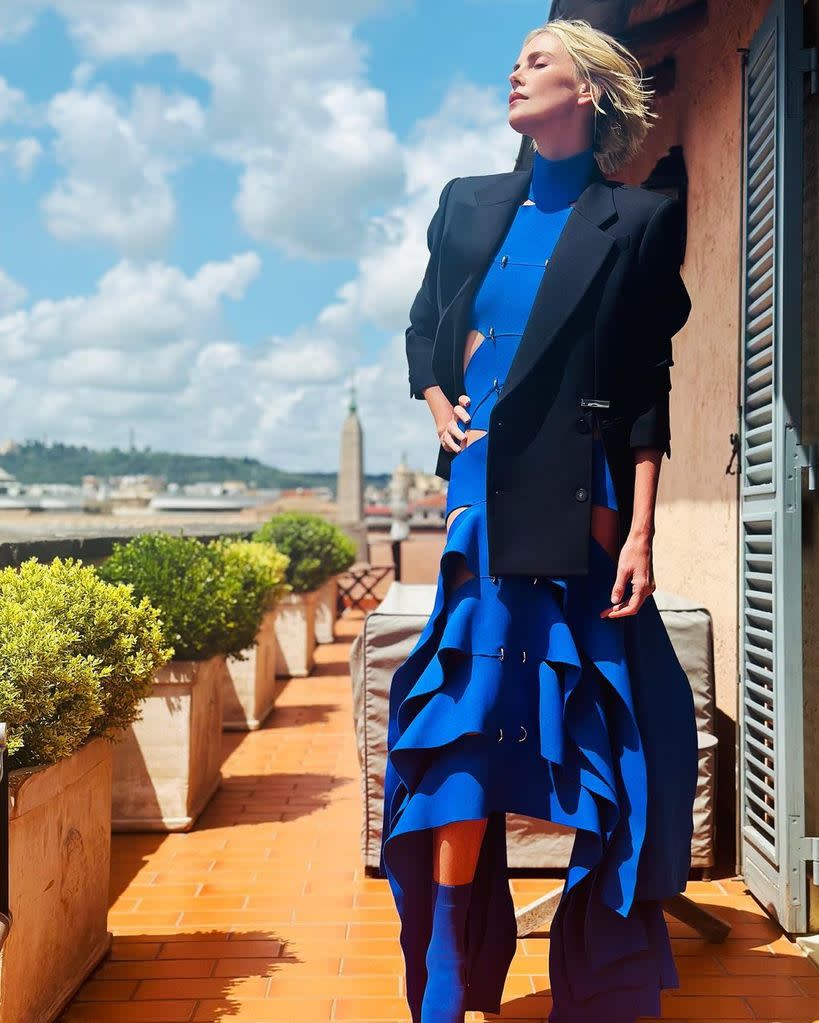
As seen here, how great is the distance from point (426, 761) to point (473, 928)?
439 millimetres

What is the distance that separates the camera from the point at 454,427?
223cm

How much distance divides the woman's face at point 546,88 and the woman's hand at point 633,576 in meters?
0.86

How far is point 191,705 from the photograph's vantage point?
4.45 metres

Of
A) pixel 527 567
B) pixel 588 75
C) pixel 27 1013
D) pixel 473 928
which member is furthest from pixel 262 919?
pixel 588 75

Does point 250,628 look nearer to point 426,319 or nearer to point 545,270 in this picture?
point 426,319

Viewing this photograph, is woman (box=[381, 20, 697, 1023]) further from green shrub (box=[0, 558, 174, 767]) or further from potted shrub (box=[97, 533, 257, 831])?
potted shrub (box=[97, 533, 257, 831])

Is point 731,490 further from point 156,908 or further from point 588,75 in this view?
point 156,908

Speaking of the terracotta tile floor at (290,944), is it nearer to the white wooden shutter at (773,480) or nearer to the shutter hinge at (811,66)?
the white wooden shutter at (773,480)

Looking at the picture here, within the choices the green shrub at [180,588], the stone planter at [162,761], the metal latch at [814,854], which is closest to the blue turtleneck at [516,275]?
the metal latch at [814,854]

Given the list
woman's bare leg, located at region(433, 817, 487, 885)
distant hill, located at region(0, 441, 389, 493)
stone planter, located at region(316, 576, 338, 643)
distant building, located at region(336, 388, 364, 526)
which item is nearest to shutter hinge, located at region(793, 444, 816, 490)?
woman's bare leg, located at region(433, 817, 487, 885)

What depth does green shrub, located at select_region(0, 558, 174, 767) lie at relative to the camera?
97.9 inches

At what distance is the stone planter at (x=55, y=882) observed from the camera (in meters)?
2.37

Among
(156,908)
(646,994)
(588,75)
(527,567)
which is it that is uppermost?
(588,75)

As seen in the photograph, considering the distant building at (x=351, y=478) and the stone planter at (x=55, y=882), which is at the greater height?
the distant building at (x=351, y=478)
